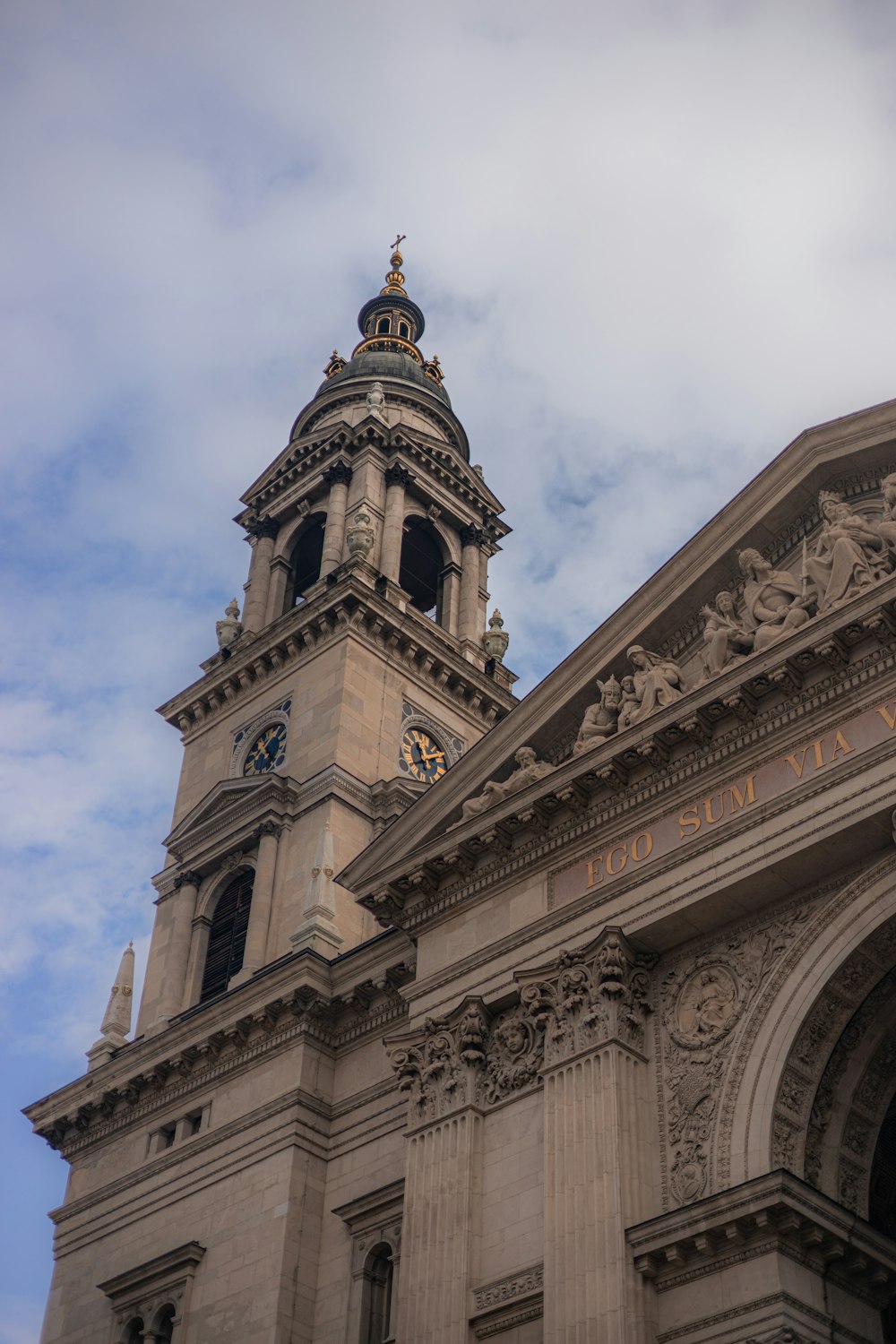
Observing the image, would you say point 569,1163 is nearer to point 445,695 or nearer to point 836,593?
point 836,593

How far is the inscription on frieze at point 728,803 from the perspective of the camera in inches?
1013

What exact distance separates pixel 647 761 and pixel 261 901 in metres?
14.9

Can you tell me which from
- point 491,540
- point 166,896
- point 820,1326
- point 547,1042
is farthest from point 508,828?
point 491,540

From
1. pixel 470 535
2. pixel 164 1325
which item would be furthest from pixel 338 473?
pixel 164 1325

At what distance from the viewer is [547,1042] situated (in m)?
27.2

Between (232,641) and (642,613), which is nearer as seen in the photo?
(642,613)

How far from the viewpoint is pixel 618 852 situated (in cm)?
2838

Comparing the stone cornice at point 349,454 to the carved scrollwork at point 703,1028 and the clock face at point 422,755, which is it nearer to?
the clock face at point 422,755

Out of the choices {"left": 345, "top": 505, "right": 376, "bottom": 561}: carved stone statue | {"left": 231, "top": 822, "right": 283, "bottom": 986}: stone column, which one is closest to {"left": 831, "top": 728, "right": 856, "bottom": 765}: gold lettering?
{"left": 231, "top": 822, "right": 283, "bottom": 986}: stone column

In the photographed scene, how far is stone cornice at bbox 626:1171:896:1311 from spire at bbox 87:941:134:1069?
1759 centimetres

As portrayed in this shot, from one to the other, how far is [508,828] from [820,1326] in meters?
9.41

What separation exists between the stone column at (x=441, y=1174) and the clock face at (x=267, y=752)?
15.6 metres

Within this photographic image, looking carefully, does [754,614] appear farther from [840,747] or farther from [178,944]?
[178,944]

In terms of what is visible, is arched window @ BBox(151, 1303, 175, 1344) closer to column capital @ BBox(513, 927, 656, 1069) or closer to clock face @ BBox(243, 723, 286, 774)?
column capital @ BBox(513, 927, 656, 1069)
